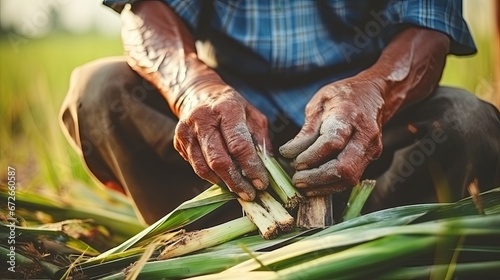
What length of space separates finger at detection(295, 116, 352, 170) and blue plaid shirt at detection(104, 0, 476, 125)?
0.98 feet

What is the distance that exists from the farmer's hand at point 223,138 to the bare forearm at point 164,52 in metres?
0.05

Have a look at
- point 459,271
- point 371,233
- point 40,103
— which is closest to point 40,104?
point 40,103

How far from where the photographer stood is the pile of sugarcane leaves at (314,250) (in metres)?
1.26

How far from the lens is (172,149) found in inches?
63.9

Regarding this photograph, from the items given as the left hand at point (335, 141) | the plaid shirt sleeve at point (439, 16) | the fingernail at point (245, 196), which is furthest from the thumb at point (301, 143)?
the plaid shirt sleeve at point (439, 16)

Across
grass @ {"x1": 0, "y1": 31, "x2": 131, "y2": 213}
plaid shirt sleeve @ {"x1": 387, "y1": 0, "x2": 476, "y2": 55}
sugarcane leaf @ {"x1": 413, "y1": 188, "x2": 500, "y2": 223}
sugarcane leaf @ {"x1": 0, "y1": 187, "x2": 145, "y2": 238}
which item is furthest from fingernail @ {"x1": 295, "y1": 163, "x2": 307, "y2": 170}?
grass @ {"x1": 0, "y1": 31, "x2": 131, "y2": 213}

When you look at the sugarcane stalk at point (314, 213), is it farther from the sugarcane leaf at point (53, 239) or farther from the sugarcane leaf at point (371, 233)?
the sugarcane leaf at point (53, 239)

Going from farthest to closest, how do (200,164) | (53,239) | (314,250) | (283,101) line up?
1. (283,101)
2. (53,239)
3. (200,164)
4. (314,250)

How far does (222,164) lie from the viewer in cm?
135

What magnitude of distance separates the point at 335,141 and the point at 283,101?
1.22 ft

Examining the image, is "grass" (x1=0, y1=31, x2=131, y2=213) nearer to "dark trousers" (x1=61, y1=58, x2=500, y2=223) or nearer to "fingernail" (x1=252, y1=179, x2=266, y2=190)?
"dark trousers" (x1=61, y1=58, x2=500, y2=223)

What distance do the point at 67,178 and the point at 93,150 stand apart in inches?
12.4

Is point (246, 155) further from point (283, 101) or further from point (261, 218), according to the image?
point (283, 101)

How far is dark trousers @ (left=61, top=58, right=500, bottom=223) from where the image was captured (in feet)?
5.12
